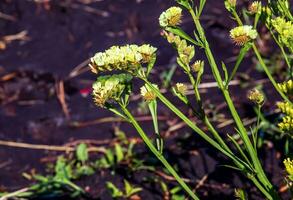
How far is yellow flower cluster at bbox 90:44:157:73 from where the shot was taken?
132 cm

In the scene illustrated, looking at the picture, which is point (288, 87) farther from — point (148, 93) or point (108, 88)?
point (108, 88)

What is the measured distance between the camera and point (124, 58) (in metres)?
1.32

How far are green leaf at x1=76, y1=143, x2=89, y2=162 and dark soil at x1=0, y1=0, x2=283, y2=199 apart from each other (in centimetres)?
18

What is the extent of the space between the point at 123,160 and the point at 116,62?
5.23 feet

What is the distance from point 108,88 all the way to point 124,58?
0.08m

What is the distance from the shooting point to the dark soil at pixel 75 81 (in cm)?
267

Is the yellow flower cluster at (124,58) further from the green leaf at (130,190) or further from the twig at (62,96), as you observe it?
the twig at (62,96)

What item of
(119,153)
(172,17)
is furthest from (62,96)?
(172,17)

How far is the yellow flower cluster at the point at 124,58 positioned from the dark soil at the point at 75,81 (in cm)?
116

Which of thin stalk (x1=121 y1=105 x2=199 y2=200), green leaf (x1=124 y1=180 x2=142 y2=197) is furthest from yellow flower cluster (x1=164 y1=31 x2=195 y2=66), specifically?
green leaf (x1=124 y1=180 x2=142 y2=197)

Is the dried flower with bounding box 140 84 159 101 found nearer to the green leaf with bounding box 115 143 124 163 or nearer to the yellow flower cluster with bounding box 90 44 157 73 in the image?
the yellow flower cluster with bounding box 90 44 157 73

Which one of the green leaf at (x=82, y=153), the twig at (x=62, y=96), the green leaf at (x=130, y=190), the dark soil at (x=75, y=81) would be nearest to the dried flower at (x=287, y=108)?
the dark soil at (x=75, y=81)

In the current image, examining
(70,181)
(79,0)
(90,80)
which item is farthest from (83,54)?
(70,181)

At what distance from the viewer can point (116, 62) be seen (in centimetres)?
132
